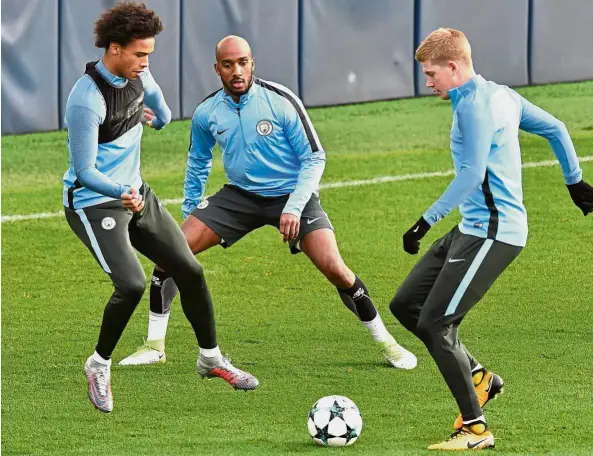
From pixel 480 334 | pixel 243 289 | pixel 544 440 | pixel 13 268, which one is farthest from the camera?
pixel 13 268

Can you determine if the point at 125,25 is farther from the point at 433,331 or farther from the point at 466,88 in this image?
the point at 433,331

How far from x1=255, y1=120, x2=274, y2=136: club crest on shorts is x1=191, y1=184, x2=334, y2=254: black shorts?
0.43m

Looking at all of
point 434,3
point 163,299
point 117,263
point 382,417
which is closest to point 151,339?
point 163,299

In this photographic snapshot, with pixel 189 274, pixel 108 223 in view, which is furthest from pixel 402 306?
pixel 108 223

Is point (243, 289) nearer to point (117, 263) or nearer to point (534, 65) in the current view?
point (117, 263)

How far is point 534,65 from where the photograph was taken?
19.4m

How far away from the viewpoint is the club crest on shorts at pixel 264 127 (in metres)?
8.46

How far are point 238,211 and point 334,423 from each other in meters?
2.34

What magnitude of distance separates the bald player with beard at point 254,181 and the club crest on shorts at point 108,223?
1241mm

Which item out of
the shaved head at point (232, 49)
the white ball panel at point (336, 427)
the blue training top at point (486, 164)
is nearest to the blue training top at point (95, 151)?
the shaved head at point (232, 49)

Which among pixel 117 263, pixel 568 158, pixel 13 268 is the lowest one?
pixel 13 268

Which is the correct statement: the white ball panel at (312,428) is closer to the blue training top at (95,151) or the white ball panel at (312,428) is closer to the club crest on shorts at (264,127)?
the blue training top at (95,151)

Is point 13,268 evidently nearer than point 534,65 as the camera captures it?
Yes

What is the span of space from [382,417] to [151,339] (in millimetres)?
1990
